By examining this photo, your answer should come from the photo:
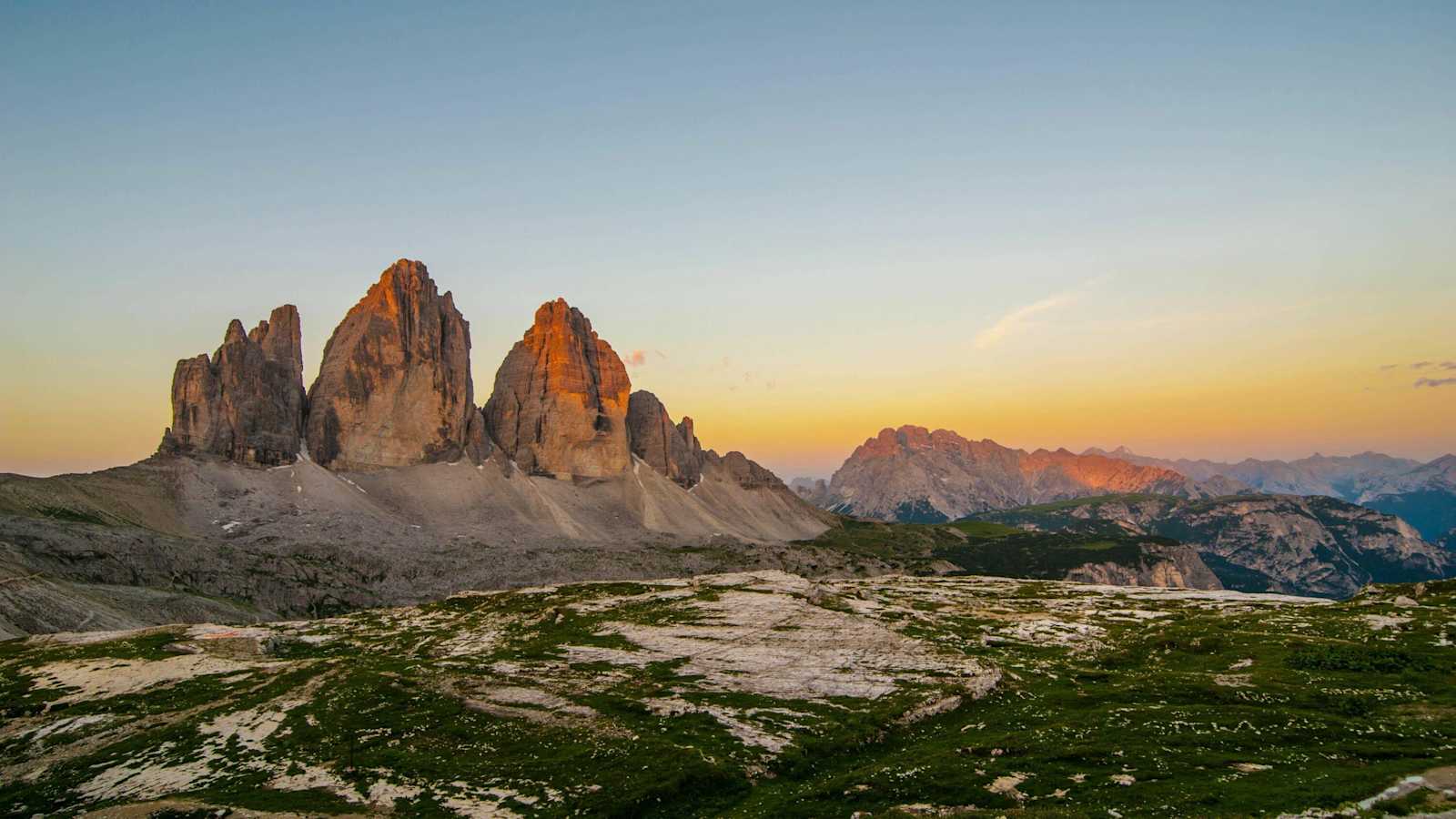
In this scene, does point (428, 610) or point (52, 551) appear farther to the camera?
point (52, 551)

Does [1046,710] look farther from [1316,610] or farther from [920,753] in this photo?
[1316,610]

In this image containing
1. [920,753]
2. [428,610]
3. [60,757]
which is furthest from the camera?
[428,610]

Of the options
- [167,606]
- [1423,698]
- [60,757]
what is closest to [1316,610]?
[1423,698]

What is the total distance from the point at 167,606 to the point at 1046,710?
172154mm

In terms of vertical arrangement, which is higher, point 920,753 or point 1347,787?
point 1347,787

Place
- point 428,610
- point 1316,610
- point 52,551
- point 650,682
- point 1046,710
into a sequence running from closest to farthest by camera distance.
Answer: point 1046,710
point 650,682
point 1316,610
point 428,610
point 52,551

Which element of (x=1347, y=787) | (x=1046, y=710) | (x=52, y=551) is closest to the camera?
(x=1347, y=787)

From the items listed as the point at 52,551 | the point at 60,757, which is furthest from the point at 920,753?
the point at 52,551

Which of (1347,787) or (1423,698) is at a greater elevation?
(1347,787)

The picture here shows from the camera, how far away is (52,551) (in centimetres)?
17225

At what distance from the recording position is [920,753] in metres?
40.4

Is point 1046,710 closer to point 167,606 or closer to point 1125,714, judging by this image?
point 1125,714

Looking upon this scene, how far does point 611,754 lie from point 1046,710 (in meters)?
26.0

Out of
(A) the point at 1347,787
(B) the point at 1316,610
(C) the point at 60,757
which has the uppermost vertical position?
(A) the point at 1347,787
